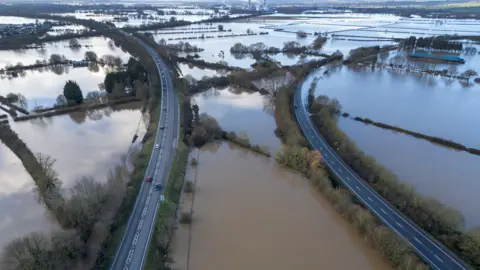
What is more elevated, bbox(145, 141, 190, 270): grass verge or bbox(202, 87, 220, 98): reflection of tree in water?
bbox(202, 87, 220, 98): reflection of tree in water

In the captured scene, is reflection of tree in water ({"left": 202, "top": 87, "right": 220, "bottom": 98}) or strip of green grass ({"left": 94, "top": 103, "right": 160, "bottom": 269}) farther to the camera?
reflection of tree in water ({"left": 202, "top": 87, "right": 220, "bottom": 98})

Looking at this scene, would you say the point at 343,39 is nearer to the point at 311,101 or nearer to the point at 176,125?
the point at 311,101

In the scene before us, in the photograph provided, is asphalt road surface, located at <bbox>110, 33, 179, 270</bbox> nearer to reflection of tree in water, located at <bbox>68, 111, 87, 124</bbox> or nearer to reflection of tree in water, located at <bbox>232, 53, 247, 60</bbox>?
reflection of tree in water, located at <bbox>68, 111, 87, 124</bbox>

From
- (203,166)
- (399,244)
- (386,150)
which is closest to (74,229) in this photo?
(203,166)

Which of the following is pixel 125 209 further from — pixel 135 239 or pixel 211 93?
pixel 211 93

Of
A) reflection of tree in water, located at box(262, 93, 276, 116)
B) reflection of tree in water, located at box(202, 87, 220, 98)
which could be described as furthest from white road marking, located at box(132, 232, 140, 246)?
reflection of tree in water, located at box(202, 87, 220, 98)

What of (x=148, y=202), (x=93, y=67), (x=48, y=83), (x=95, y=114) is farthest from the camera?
(x=93, y=67)

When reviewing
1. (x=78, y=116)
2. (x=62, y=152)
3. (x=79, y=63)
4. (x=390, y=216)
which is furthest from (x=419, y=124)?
(x=79, y=63)
